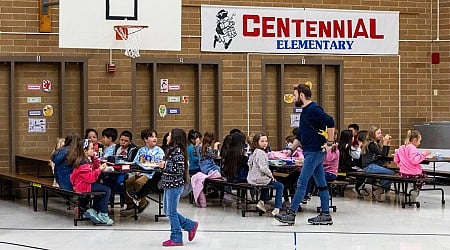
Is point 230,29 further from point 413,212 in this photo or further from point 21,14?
point 413,212

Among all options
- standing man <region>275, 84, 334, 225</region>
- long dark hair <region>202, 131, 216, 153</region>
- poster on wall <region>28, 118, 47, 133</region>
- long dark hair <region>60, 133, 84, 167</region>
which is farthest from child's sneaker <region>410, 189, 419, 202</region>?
poster on wall <region>28, 118, 47, 133</region>

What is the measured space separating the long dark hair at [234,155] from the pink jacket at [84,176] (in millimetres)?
2253

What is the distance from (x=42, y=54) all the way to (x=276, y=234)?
6.87 meters

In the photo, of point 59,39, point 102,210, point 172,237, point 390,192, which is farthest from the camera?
point 390,192

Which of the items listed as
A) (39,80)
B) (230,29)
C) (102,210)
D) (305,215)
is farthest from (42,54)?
(305,215)

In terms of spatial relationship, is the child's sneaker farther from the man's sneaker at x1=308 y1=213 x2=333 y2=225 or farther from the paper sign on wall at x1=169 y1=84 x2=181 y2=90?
the paper sign on wall at x1=169 y1=84 x2=181 y2=90

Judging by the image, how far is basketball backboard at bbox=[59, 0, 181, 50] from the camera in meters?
15.8

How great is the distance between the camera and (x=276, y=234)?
1193cm

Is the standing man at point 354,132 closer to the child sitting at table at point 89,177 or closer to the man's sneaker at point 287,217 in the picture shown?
the man's sneaker at point 287,217

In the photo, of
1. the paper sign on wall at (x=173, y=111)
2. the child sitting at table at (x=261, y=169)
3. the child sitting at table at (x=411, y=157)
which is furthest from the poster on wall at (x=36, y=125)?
the child sitting at table at (x=411, y=157)

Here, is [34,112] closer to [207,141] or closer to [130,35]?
[130,35]

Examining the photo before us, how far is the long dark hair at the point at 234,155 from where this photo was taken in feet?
46.2

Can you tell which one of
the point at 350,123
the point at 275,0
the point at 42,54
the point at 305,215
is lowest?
the point at 305,215

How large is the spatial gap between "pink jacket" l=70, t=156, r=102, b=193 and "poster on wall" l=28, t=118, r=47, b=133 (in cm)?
436
